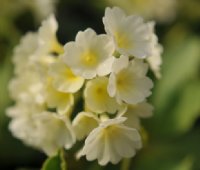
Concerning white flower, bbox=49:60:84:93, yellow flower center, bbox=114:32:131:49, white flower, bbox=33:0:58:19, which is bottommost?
white flower, bbox=49:60:84:93

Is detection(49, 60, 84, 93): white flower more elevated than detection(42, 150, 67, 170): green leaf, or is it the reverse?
detection(49, 60, 84, 93): white flower

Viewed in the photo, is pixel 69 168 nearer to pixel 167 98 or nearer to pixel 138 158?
pixel 138 158

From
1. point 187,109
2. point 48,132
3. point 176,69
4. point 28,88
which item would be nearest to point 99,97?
point 48,132

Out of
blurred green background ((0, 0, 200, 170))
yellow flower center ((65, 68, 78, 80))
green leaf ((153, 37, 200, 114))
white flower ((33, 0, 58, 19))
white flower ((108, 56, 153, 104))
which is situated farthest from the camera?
white flower ((33, 0, 58, 19))

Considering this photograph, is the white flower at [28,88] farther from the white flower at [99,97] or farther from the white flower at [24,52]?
the white flower at [99,97]

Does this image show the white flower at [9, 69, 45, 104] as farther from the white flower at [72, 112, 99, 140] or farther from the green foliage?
the green foliage

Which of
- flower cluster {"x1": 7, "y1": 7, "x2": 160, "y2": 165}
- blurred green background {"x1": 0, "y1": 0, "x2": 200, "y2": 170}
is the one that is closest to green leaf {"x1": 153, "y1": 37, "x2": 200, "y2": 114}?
blurred green background {"x1": 0, "y1": 0, "x2": 200, "y2": 170}

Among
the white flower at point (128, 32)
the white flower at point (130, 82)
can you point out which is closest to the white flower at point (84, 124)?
the white flower at point (130, 82)
